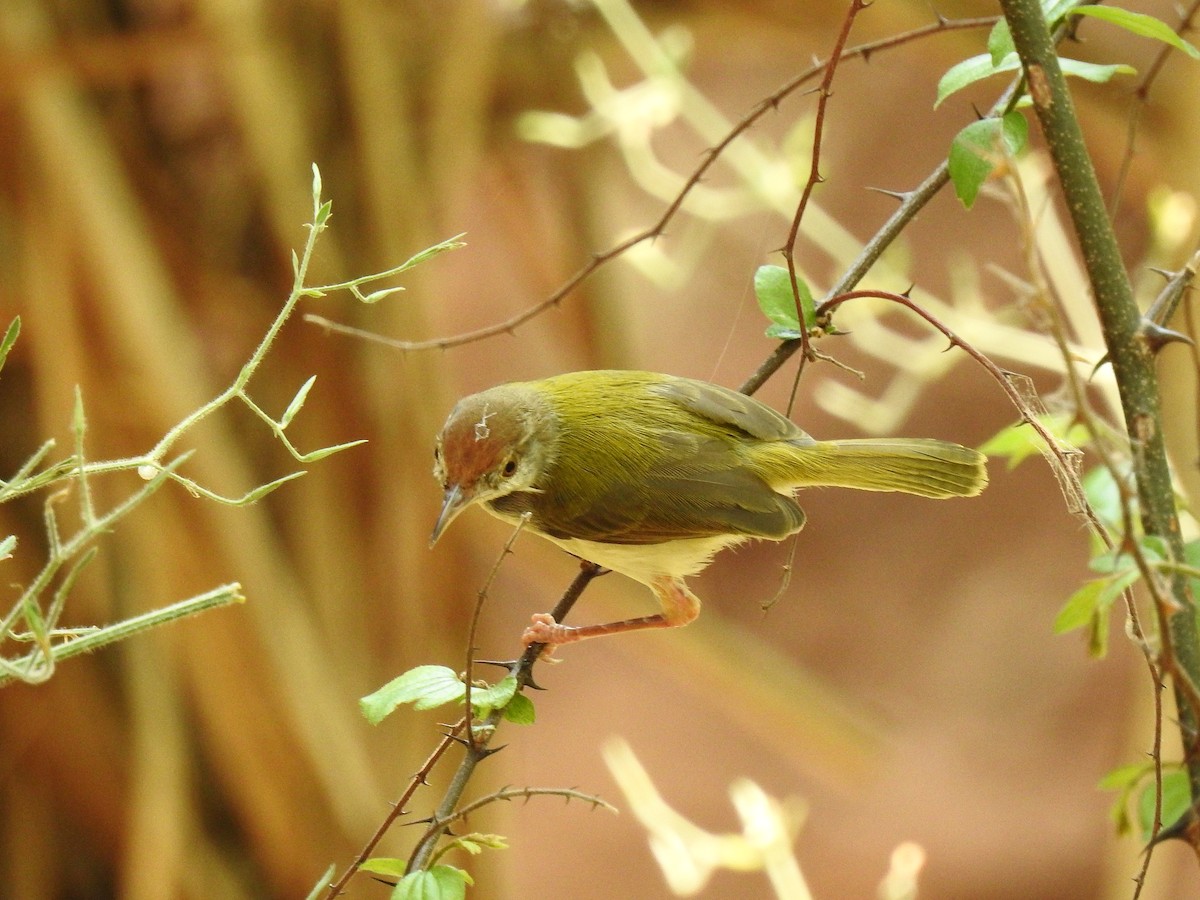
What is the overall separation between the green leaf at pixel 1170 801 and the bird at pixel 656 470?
0.65 meters

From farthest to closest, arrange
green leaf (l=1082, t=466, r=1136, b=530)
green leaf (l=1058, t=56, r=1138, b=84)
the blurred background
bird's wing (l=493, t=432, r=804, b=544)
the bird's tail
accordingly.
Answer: the blurred background < bird's wing (l=493, t=432, r=804, b=544) < the bird's tail < green leaf (l=1082, t=466, r=1136, b=530) < green leaf (l=1058, t=56, r=1138, b=84)

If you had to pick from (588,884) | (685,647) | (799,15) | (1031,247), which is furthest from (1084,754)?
(1031,247)

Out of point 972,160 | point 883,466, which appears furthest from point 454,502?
point 972,160

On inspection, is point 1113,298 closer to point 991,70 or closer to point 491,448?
point 991,70

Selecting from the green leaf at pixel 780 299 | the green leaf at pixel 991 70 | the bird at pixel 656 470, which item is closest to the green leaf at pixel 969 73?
the green leaf at pixel 991 70

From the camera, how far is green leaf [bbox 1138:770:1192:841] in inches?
49.9

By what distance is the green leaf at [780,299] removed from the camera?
4.67ft

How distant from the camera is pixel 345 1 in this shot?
3062 mm

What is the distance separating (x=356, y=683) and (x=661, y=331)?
3275 mm

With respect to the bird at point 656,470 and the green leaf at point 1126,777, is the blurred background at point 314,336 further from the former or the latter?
the green leaf at point 1126,777

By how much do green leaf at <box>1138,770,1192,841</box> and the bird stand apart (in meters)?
0.65

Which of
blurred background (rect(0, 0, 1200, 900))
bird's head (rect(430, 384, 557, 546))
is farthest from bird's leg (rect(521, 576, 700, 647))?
blurred background (rect(0, 0, 1200, 900))

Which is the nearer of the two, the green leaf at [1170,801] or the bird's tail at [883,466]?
the green leaf at [1170,801]

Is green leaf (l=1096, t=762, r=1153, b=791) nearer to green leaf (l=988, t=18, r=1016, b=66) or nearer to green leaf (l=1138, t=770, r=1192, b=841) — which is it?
green leaf (l=1138, t=770, r=1192, b=841)
